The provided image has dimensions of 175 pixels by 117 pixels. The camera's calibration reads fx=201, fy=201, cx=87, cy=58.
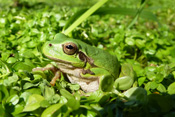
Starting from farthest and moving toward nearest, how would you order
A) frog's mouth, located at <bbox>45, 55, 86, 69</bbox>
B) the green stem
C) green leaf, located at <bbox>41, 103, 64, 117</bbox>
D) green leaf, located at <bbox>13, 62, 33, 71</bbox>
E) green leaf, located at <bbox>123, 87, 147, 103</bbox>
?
1. the green stem
2. frog's mouth, located at <bbox>45, 55, 86, 69</bbox>
3. green leaf, located at <bbox>13, 62, 33, 71</bbox>
4. green leaf, located at <bbox>123, 87, 147, 103</bbox>
5. green leaf, located at <bbox>41, 103, 64, 117</bbox>

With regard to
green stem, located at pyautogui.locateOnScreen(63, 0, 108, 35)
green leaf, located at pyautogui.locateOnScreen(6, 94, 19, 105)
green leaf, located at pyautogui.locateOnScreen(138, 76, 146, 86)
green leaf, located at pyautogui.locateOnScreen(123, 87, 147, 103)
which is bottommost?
green leaf, located at pyautogui.locateOnScreen(138, 76, 146, 86)

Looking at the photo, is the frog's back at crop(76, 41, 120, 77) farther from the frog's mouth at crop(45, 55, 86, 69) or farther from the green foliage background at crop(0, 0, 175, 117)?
the green foliage background at crop(0, 0, 175, 117)

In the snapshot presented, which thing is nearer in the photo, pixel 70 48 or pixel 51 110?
pixel 51 110

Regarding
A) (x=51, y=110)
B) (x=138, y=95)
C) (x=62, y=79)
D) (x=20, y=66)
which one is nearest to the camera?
(x=51, y=110)

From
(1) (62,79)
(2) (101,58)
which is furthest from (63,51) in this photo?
(2) (101,58)

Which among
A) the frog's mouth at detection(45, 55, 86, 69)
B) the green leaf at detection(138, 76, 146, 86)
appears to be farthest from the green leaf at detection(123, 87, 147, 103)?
the frog's mouth at detection(45, 55, 86, 69)

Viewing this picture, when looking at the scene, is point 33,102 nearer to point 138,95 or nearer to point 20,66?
point 20,66

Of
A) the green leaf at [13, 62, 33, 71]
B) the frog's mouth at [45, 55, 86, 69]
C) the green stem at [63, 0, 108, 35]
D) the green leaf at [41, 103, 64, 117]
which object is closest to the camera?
the green leaf at [41, 103, 64, 117]
